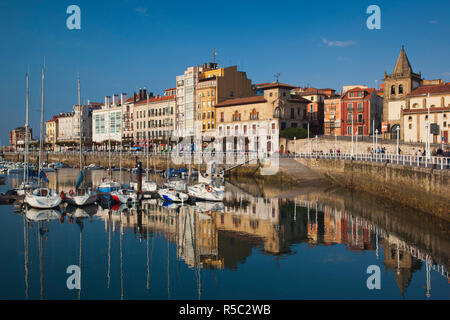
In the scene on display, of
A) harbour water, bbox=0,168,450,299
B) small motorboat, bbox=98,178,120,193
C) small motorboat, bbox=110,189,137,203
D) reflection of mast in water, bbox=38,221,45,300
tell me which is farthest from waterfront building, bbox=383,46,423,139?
reflection of mast in water, bbox=38,221,45,300

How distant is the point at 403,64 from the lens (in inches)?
2916

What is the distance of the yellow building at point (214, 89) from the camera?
3403 inches

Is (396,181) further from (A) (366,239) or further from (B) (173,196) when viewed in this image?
(B) (173,196)

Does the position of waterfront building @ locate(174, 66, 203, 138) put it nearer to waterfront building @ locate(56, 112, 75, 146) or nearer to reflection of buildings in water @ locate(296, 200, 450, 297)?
reflection of buildings in water @ locate(296, 200, 450, 297)

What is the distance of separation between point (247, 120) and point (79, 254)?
2294 inches

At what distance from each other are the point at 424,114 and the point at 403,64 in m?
14.3

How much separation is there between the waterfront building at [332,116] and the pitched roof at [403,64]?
40.8ft

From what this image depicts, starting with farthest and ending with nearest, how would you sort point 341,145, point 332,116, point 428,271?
1. point 332,116
2. point 341,145
3. point 428,271

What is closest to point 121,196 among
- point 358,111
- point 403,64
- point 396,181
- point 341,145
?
point 396,181

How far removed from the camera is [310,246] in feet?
80.6

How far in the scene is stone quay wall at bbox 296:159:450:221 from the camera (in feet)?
92.6

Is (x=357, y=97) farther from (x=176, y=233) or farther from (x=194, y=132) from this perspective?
(x=176, y=233)

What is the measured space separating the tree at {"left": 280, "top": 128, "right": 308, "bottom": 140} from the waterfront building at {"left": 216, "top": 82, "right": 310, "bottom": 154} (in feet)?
4.24
